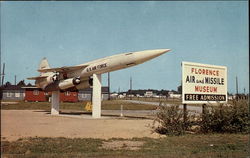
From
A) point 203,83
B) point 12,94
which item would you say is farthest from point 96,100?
point 12,94

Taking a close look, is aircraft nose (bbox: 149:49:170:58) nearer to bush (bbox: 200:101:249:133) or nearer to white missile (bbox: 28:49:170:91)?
white missile (bbox: 28:49:170:91)

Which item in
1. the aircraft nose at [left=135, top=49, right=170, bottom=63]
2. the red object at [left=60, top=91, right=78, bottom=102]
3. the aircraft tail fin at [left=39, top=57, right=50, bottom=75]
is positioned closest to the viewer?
the aircraft nose at [left=135, top=49, right=170, bottom=63]

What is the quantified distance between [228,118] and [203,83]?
253 cm

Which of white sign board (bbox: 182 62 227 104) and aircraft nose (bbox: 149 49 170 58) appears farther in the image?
aircraft nose (bbox: 149 49 170 58)

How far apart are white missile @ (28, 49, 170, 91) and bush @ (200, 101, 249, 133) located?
7738 millimetres

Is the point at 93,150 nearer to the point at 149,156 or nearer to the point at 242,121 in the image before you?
the point at 149,156

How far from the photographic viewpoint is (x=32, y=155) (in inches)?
290

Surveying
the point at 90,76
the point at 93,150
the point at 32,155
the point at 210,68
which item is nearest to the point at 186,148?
the point at 93,150

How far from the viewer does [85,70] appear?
23750mm

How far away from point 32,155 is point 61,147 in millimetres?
1379

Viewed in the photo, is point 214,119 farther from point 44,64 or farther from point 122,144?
point 44,64

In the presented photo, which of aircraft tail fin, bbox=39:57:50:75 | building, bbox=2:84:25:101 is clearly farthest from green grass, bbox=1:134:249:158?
building, bbox=2:84:25:101

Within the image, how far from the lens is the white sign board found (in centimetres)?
1357

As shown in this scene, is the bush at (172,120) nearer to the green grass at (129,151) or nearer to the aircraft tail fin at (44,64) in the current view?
the green grass at (129,151)
